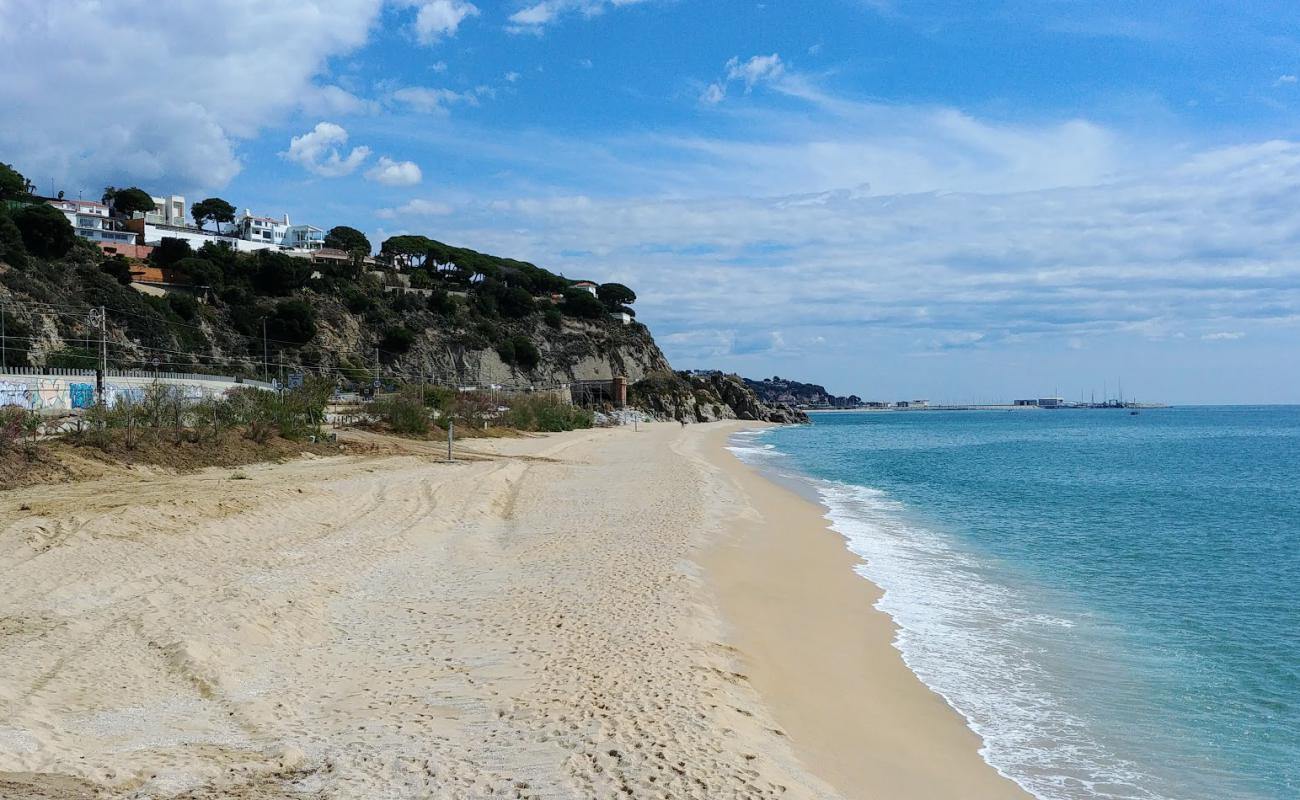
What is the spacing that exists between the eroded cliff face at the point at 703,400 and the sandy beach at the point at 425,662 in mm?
86520

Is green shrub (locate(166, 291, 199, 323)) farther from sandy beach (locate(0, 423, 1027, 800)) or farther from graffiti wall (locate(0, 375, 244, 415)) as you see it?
sandy beach (locate(0, 423, 1027, 800))

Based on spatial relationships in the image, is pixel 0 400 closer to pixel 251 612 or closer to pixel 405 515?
pixel 405 515

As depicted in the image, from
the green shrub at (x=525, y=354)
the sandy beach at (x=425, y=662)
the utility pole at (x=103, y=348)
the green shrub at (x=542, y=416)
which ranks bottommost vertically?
the sandy beach at (x=425, y=662)

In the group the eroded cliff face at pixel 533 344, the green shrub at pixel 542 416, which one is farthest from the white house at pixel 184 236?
the green shrub at pixel 542 416

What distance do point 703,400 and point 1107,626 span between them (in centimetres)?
10058

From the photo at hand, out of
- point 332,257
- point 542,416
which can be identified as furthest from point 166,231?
point 542,416

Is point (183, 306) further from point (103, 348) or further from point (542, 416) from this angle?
point (103, 348)

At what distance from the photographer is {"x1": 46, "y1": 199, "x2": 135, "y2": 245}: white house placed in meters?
84.5

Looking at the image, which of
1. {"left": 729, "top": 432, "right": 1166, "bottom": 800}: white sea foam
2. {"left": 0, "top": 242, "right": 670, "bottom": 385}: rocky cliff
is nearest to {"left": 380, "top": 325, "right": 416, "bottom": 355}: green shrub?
{"left": 0, "top": 242, "right": 670, "bottom": 385}: rocky cliff

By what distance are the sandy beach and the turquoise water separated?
0.66 metres

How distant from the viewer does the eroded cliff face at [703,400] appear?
4031 inches

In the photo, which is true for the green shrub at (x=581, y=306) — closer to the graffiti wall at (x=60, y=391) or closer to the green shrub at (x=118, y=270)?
the green shrub at (x=118, y=270)

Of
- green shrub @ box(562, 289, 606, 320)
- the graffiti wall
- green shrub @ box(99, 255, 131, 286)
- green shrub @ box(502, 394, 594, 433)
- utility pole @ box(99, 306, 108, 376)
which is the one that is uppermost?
green shrub @ box(562, 289, 606, 320)

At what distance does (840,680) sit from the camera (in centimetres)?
844
